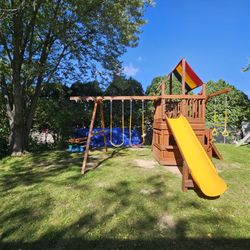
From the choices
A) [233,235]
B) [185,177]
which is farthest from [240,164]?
[233,235]

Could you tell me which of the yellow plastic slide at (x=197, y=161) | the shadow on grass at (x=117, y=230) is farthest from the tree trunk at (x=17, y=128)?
the yellow plastic slide at (x=197, y=161)

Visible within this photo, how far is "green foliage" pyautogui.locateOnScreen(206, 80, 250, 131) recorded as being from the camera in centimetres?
1316

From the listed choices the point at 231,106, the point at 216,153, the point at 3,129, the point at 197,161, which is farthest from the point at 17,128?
the point at 231,106

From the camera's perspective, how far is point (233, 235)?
2.72m

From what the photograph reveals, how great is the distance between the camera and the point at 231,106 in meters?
13.5

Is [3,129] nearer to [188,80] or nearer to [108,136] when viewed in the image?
[108,136]

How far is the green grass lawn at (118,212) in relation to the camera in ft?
8.70

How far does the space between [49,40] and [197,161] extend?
276 inches

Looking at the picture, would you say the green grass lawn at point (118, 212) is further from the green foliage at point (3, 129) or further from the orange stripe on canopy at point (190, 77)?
the green foliage at point (3, 129)

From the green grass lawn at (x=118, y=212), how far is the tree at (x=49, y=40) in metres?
3.54

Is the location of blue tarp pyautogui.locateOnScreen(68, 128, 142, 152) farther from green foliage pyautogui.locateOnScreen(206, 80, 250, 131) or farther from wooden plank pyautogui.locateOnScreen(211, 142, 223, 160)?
green foliage pyautogui.locateOnScreen(206, 80, 250, 131)

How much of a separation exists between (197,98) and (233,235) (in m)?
4.56

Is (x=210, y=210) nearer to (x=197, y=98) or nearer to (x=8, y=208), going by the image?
(x=8, y=208)

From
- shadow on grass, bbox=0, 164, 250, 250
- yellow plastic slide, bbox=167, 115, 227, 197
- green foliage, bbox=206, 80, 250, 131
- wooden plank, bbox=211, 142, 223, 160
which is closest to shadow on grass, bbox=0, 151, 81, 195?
shadow on grass, bbox=0, 164, 250, 250
